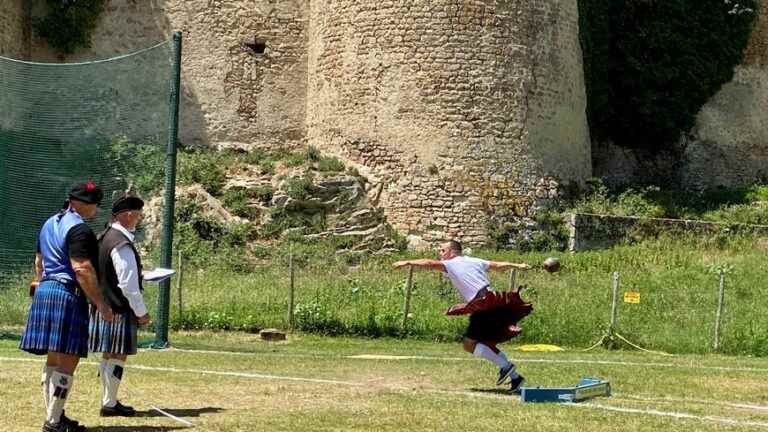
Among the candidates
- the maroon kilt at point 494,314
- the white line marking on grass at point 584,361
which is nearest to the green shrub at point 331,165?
the white line marking on grass at point 584,361

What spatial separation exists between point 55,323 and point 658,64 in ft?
80.1

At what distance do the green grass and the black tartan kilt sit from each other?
7220mm

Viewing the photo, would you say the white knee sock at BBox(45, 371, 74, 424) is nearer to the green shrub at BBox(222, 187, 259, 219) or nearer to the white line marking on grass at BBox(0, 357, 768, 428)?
the white line marking on grass at BBox(0, 357, 768, 428)

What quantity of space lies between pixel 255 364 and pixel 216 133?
17545 mm

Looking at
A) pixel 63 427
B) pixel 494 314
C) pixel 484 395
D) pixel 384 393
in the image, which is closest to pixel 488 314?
pixel 494 314

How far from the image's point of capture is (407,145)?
26.9 meters

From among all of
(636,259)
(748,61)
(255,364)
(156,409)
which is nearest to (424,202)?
(636,259)

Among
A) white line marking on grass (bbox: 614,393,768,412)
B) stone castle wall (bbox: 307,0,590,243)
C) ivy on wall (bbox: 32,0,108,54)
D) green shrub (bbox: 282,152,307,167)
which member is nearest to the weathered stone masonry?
stone castle wall (bbox: 307,0,590,243)

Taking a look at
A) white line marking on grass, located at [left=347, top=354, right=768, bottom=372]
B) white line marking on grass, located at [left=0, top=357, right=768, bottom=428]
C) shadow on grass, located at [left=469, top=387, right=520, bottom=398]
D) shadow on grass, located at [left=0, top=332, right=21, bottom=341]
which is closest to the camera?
white line marking on grass, located at [left=0, top=357, right=768, bottom=428]

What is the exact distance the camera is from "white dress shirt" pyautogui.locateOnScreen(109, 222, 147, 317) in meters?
9.34

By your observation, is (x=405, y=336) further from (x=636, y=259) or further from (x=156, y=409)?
(x=156, y=409)

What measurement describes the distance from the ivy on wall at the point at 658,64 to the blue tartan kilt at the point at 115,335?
871 inches

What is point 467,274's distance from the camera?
11859 mm

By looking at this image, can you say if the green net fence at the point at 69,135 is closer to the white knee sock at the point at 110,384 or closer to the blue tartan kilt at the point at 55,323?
the white knee sock at the point at 110,384
